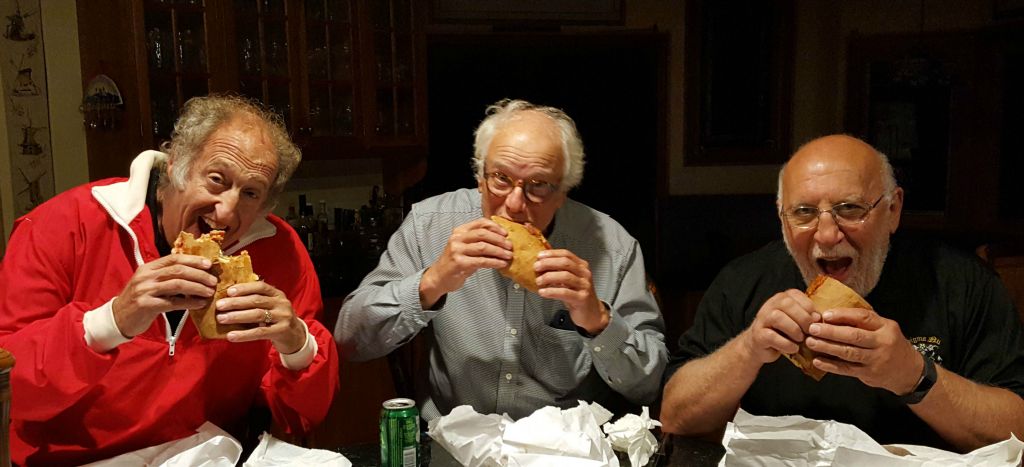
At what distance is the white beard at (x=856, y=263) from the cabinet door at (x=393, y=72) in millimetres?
2660

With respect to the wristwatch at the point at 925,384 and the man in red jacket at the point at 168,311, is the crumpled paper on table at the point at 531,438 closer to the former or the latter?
the man in red jacket at the point at 168,311

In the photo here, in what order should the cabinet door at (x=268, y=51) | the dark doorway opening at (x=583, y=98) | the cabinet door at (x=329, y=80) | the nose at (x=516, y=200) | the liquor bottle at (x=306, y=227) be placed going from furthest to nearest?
the dark doorway opening at (x=583, y=98) < the liquor bottle at (x=306, y=227) < the cabinet door at (x=329, y=80) < the cabinet door at (x=268, y=51) < the nose at (x=516, y=200)

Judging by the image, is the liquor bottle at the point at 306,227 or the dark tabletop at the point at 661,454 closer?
the dark tabletop at the point at 661,454

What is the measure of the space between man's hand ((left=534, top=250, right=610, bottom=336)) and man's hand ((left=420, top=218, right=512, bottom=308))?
0.30 feet

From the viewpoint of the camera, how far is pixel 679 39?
5.56 metres

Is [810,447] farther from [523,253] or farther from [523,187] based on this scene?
[523,187]

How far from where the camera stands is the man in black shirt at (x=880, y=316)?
5.60ft

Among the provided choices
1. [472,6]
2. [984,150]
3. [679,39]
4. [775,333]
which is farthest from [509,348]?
[984,150]

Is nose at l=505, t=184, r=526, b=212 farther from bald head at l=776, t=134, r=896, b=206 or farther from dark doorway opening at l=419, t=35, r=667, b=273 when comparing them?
dark doorway opening at l=419, t=35, r=667, b=273

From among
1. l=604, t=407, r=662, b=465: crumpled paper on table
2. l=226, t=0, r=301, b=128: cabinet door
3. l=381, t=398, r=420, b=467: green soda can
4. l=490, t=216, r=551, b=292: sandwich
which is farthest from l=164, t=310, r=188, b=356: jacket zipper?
l=226, t=0, r=301, b=128: cabinet door

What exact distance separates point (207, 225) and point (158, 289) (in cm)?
34

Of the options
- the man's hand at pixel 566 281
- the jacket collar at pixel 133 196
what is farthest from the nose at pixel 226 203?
the man's hand at pixel 566 281

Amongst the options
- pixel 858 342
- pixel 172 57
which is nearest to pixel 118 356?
pixel 858 342

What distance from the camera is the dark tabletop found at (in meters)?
1.62
